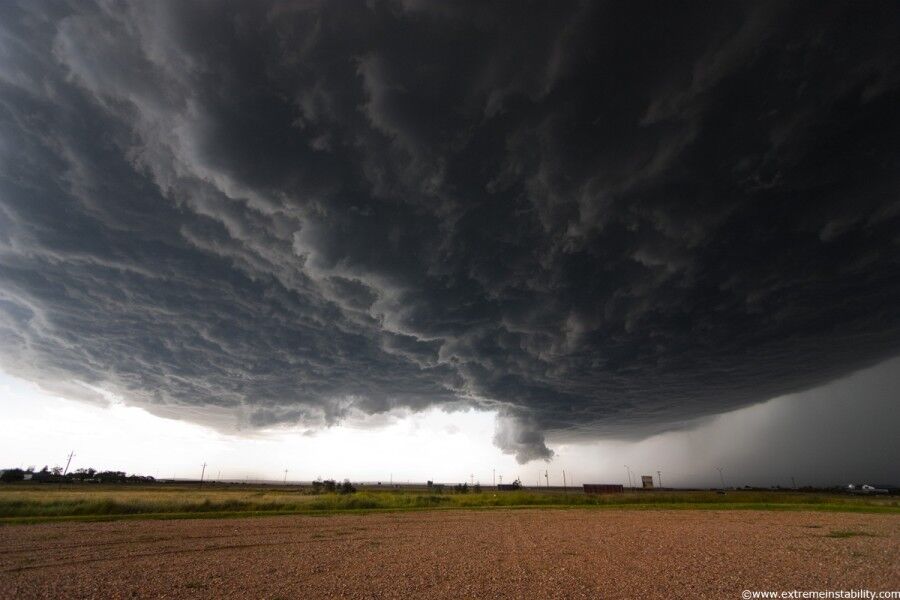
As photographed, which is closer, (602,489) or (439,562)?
(439,562)

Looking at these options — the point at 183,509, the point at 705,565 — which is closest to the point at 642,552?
the point at 705,565

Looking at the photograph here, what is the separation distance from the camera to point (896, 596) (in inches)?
572

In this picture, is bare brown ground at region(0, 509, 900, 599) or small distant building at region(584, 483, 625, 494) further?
small distant building at region(584, 483, 625, 494)

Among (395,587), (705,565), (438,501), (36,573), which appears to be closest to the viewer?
(395,587)

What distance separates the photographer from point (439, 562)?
71.5 feet

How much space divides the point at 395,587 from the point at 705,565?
15332mm

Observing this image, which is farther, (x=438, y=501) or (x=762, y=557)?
(x=438, y=501)

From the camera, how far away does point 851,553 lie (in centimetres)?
2311

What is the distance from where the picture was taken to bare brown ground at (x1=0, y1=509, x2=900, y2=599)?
1634cm

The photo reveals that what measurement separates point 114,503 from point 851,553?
235 ft

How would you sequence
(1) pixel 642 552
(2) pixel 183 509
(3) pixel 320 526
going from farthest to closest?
(2) pixel 183 509
(3) pixel 320 526
(1) pixel 642 552

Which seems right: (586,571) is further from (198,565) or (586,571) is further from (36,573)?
(36,573)

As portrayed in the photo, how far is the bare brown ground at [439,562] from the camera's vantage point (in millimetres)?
16344

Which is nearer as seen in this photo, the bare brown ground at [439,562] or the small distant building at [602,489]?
the bare brown ground at [439,562]
